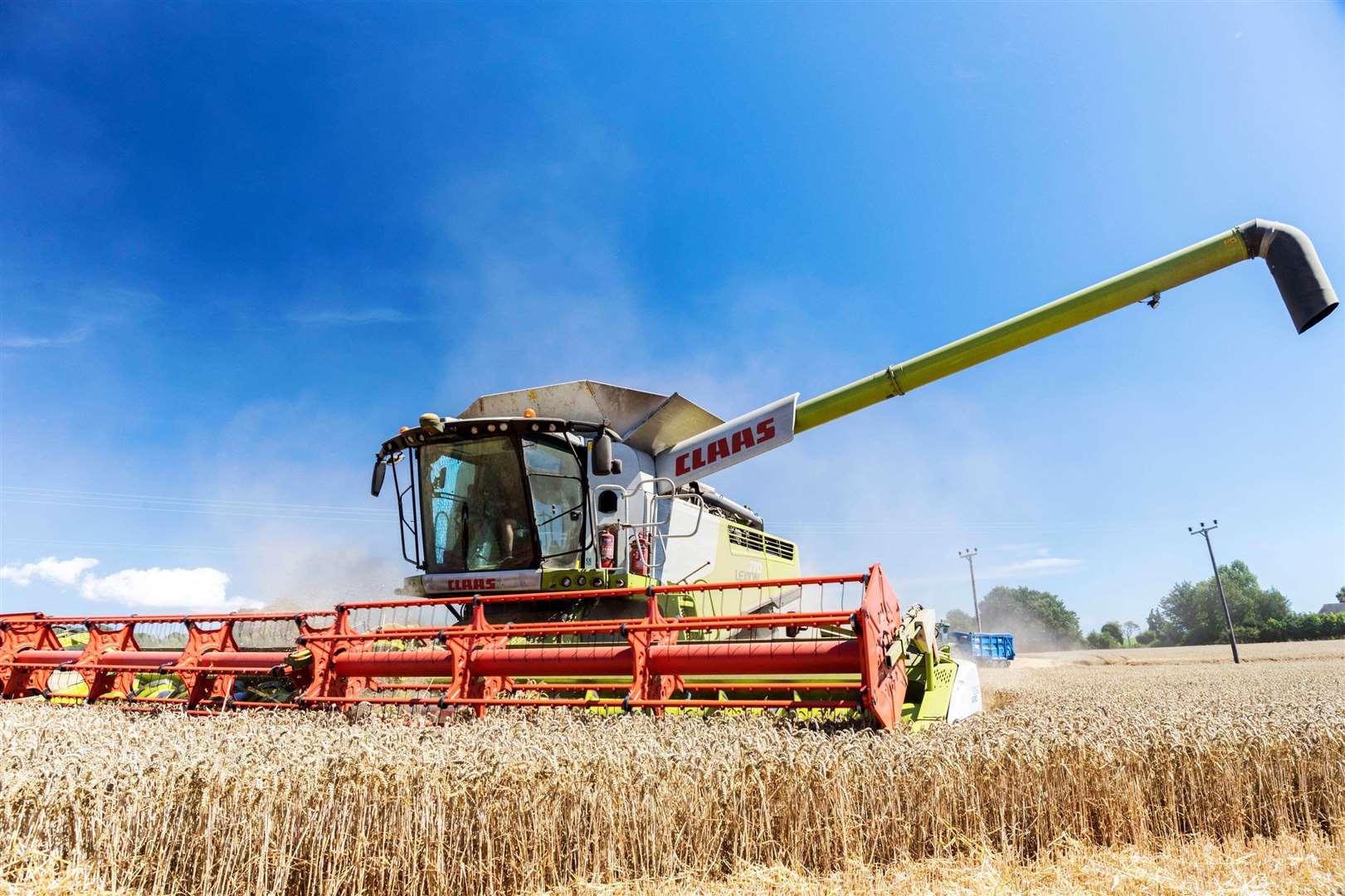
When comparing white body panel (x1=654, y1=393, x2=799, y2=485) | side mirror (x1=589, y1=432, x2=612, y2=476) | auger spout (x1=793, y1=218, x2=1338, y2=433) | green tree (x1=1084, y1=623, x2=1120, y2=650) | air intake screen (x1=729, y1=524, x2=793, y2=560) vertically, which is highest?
auger spout (x1=793, y1=218, x2=1338, y2=433)

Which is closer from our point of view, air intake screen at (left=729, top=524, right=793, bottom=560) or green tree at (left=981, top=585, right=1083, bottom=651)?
air intake screen at (left=729, top=524, right=793, bottom=560)

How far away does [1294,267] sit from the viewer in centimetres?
499

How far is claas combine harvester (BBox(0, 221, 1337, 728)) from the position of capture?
3.44 metres

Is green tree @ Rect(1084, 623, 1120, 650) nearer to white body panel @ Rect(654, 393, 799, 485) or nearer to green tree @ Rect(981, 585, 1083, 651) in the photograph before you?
green tree @ Rect(981, 585, 1083, 651)

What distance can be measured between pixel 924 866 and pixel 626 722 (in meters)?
1.26

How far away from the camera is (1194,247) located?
17.6 ft

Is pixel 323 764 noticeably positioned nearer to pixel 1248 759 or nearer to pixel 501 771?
pixel 501 771

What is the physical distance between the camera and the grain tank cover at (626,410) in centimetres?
599

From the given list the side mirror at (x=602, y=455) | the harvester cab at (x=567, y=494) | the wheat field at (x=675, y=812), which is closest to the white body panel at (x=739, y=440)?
the harvester cab at (x=567, y=494)

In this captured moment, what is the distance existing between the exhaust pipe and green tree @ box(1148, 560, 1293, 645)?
204 ft

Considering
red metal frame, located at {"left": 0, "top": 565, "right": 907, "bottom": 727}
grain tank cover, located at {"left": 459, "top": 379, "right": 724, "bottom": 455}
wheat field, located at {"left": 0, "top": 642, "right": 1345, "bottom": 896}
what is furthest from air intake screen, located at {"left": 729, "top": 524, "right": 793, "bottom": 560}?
wheat field, located at {"left": 0, "top": 642, "right": 1345, "bottom": 896}

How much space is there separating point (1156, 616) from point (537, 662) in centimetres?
10101

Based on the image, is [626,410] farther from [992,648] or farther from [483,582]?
[992,648]

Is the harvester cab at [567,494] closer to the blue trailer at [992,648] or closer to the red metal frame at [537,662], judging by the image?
the red metal frame at [537,662]
